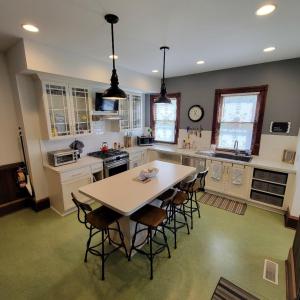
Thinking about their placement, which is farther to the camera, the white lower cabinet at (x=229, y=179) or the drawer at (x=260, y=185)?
the white lower cabinet at (x=229, y=179)

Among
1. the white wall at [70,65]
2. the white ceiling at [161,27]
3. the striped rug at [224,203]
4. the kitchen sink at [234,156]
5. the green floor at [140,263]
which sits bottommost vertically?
the green floor at [140,263]

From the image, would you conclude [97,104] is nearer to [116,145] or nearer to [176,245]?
[116,145]

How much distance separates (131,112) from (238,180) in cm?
301

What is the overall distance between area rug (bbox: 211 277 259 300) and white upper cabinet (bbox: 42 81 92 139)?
320 centimetres

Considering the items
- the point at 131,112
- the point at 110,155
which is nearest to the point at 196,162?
the point at 110,155

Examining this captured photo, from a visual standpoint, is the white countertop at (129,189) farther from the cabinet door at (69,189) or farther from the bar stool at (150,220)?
the cabinet door at (69,189)

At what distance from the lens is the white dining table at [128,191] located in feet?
5.95

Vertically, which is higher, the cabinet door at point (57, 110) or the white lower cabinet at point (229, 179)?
the cabinet door at point (57, 110)

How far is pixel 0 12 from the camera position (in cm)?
173

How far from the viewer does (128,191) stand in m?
2.11

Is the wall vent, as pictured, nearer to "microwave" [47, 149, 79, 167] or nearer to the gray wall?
the gray wall

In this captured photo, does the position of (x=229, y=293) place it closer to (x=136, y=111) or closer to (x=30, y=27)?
(x=30, y=27)

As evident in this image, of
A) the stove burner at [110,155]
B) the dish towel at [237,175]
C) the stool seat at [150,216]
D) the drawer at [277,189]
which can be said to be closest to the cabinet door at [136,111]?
the stove burner at [110,155]

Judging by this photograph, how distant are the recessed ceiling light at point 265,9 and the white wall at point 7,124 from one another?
3.74 m
